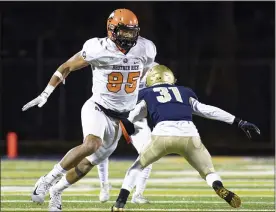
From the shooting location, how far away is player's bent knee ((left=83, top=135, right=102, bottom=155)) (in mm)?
8164

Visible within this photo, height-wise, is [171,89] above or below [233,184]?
above

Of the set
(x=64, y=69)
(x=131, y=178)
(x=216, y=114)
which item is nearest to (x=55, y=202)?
(x=131, y=178)

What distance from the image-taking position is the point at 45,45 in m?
17.6

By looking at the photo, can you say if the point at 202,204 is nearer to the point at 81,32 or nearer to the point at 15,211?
the point at 15,211

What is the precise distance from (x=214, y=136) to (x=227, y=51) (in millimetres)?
1395

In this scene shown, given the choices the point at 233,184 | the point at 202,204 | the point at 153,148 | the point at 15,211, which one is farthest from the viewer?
the point at 233,184

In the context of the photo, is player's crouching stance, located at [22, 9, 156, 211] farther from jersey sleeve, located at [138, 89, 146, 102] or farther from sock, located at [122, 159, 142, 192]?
sock, located at [122, 159, 142, 192]

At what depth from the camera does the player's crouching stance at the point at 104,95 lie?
327 inches

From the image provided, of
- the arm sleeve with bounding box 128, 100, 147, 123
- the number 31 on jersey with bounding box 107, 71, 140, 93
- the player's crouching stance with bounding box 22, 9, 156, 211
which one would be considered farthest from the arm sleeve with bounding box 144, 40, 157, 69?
the arm sleeve with bounding box 128, 100, 147, 123

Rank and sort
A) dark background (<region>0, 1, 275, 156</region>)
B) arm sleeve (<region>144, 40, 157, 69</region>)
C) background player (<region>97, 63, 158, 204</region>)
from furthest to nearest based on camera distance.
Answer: dark background (<region>0, 1, 275, 156</region>), background player (<region>97, 63, 158, 204</region>), arm sleeve (<region>144, 40, 157, 69</region>)

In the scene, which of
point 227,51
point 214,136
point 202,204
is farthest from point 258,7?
point 202,204

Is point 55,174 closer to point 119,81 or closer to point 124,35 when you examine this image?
point 119,81

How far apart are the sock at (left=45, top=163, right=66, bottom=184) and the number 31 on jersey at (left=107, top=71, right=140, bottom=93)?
740 mm

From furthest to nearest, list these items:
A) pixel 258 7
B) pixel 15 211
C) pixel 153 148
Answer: pixel 258 7 < pixel 15 211 < pixel 153 148
